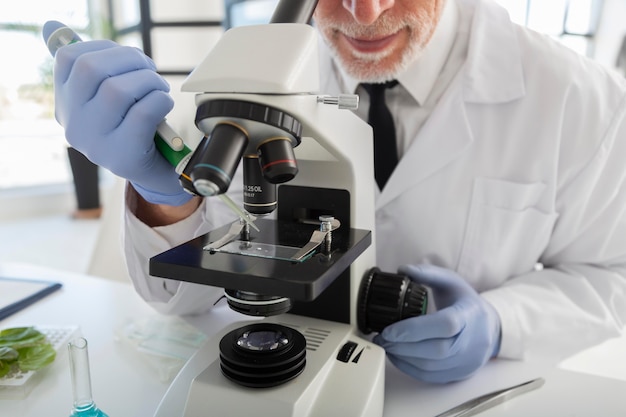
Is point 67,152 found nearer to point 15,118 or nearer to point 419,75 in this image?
point 15,118

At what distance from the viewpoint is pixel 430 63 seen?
1.12m

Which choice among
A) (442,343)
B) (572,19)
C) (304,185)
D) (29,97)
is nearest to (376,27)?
(304,185)

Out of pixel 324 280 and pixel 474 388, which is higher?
pixel 324 280

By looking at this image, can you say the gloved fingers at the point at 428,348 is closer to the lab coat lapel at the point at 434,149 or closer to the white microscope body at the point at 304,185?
the white microscope body at the point at 304,185

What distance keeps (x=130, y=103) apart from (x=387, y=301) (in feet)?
1.70

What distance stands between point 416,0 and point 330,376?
74 centimetres

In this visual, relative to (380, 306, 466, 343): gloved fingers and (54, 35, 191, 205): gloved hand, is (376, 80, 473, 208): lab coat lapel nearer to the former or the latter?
(380, 306, 466, 343): gloved fingers

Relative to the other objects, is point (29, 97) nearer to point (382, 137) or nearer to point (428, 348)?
point (382, 137)

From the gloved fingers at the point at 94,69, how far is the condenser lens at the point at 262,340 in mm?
430

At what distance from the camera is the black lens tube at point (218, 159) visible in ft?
1.66

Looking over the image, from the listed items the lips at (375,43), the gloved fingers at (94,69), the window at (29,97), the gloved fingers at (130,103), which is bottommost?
the window at (29,97)

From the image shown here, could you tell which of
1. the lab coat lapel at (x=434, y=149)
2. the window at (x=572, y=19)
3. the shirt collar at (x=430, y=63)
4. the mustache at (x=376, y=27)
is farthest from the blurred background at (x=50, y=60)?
the mustache at (x=376, y=27)

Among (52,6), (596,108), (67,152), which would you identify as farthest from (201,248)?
(52,6)

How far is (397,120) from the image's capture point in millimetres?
1154
